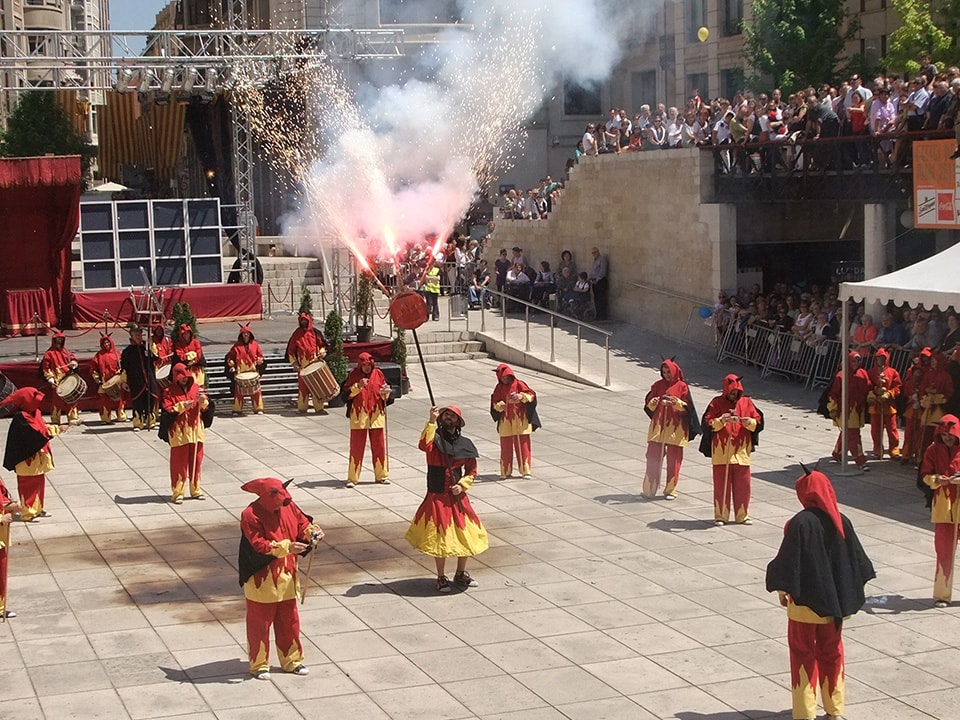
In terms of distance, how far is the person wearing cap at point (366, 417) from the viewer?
1680 cm

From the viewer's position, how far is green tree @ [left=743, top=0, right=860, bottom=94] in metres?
31.3

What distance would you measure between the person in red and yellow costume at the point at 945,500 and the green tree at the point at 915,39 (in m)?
16.4

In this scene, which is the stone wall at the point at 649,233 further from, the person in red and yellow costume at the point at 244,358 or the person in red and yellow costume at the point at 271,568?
the person in red and yellow costume at the point at 271,568

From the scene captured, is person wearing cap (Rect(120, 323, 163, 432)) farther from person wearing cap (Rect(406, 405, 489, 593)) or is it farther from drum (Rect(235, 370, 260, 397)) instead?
person wearing cap (Rect(406, 405, 489, 593))

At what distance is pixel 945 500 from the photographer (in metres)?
11.4

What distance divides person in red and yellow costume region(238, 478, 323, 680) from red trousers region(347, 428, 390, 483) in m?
6.59

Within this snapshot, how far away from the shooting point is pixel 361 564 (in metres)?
13.3

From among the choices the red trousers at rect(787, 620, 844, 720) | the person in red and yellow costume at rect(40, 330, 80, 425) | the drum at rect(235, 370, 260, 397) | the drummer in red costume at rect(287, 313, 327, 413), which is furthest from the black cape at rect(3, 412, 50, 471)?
the red trousers at rect(787, 620, 844, 720)

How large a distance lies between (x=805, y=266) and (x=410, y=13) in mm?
10125

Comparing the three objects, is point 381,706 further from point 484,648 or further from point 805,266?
point 805,266

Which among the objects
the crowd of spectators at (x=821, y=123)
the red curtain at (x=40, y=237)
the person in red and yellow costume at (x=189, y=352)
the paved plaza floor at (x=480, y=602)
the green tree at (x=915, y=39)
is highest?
the green tree at (x=915, y=39)

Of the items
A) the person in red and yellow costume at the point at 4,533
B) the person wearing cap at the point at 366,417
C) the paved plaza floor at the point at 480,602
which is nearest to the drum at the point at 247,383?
the paved plaza floor at the point at 480,602

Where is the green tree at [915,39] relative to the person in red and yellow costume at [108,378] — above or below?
above

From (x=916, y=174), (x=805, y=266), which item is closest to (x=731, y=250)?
(x=805, y=266)
